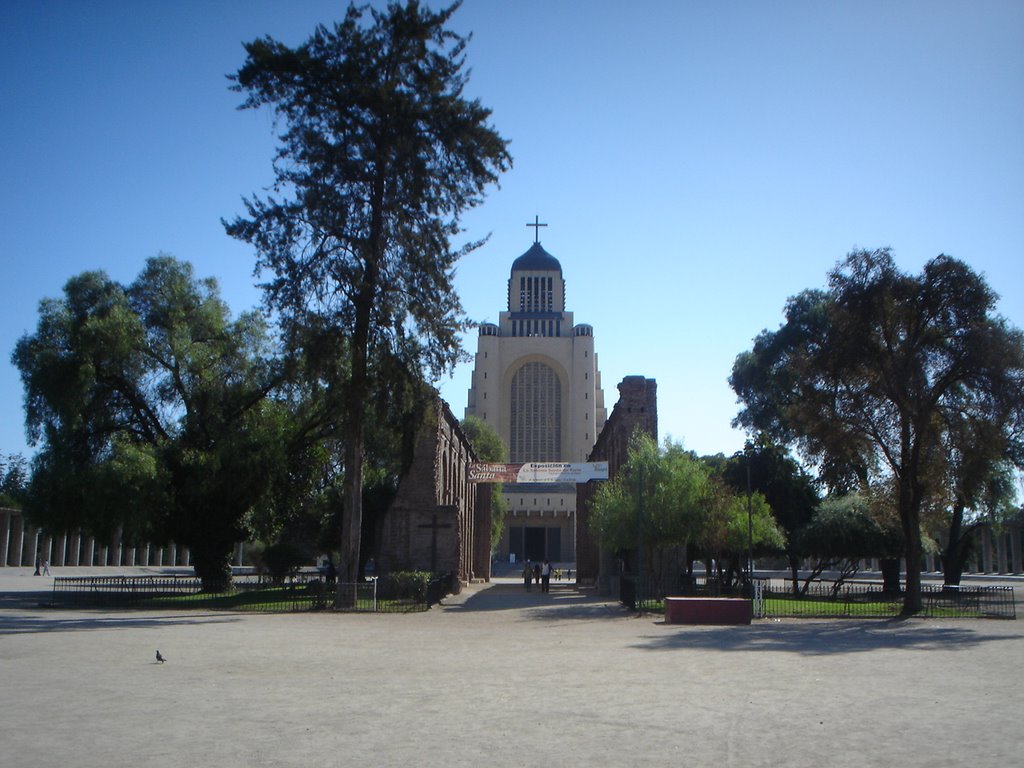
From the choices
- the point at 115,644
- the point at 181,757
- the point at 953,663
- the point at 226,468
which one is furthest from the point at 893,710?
the point at 226,468

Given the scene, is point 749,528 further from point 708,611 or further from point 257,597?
point 257,597

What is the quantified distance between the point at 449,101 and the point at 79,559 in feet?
180

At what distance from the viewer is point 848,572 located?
119 ft

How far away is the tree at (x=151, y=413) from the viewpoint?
27.0 m

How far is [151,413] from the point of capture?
3078 centimetres

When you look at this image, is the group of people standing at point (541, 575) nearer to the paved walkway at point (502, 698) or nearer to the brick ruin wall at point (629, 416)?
the brick ruin wall at point (629, 416)

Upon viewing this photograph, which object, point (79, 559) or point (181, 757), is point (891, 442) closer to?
point (181, 757)

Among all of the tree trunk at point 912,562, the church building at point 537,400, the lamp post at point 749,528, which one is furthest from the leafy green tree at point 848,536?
the church building at point 537,400

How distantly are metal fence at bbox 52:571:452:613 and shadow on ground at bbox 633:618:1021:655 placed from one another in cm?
851

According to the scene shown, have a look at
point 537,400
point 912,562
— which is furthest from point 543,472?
point 537,400

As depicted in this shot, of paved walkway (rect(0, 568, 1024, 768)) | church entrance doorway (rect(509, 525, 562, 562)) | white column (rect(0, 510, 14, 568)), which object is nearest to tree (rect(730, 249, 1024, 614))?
paved walkway (rect(0, 568, 1024, 768))

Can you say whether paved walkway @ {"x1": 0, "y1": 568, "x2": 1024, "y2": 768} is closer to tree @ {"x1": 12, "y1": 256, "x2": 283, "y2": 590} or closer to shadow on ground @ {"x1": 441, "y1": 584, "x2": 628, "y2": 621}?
shadow on ground @ {"x1": 441, "y1": 584, "x2": 628, "y2": 621}

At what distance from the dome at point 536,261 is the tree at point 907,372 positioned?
7887 centimetres

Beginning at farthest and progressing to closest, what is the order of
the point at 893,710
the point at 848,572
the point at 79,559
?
the point at 79,559
the point at 848,572
the point at 893,710
